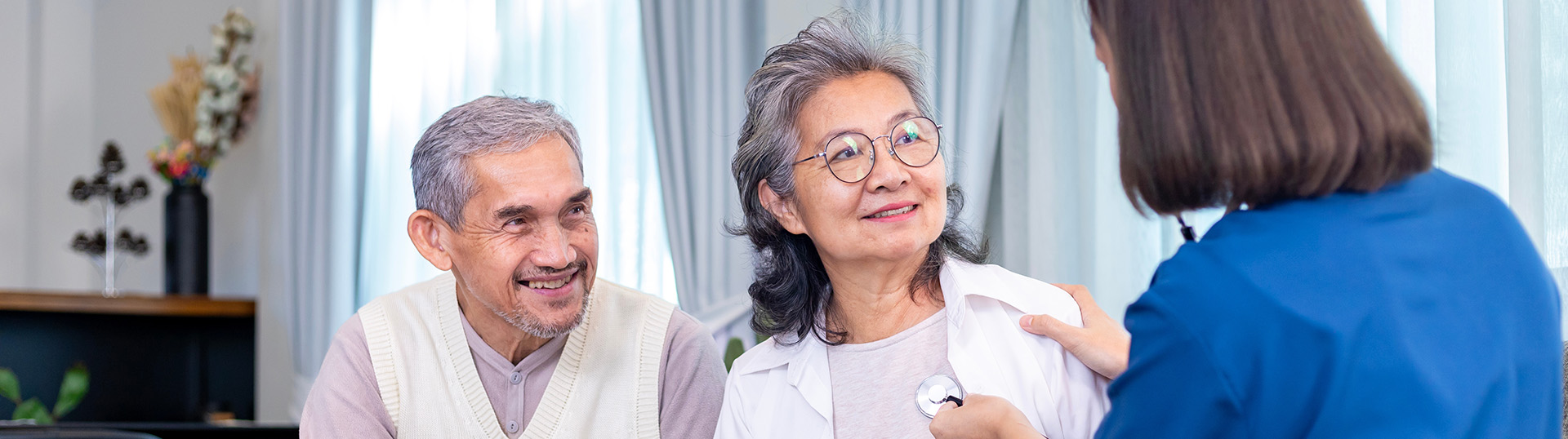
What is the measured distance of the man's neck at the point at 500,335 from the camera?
194 centimetres

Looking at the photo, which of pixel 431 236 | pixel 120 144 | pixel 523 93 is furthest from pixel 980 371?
pixel 120 144

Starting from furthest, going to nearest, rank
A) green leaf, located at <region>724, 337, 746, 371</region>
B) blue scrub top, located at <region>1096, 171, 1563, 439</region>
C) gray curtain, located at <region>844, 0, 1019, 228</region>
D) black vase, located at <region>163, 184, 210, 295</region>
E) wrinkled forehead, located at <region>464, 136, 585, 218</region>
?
black vase, located at <region>163, 184, 210, 295</region> → green leaf, located at <region>724, 337, 746, 371</region> → gray curtain, located at <region>844, 0, 1019, 228</region> → wrinkled forehead, located at <region>464, 136, 585, 218</region> → blue scrub top, located at <region>1096, 171, 1563, 439</region>

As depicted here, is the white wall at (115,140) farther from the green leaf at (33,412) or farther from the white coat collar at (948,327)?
the white coat collar at (948,327)

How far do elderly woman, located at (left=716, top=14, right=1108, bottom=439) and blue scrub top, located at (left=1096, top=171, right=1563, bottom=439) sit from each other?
61 centimetres

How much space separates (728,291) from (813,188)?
1603 mm

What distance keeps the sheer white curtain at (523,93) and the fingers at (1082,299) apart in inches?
81.4

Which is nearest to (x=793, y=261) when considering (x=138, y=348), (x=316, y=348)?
(x=316, y=348)

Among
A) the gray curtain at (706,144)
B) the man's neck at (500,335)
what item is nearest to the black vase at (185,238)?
the gray curtain at (706,144)

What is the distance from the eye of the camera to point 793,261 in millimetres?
1739

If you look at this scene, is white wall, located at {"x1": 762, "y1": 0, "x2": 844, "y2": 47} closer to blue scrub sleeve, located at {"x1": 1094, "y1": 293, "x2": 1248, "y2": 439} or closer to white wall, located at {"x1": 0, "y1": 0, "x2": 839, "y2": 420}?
blue scrub sleeve, located at {"x1": 1094, "y1": 293, "x2": 1248, "y2": 439}

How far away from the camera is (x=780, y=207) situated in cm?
168

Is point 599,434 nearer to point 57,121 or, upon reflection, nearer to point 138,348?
point 138,348

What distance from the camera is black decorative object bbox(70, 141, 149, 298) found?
14.7 feet

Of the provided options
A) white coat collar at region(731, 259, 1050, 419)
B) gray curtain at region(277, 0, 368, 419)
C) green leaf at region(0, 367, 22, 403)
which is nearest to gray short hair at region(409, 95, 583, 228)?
white coat collar at region(731, 259, 1050, 419)
